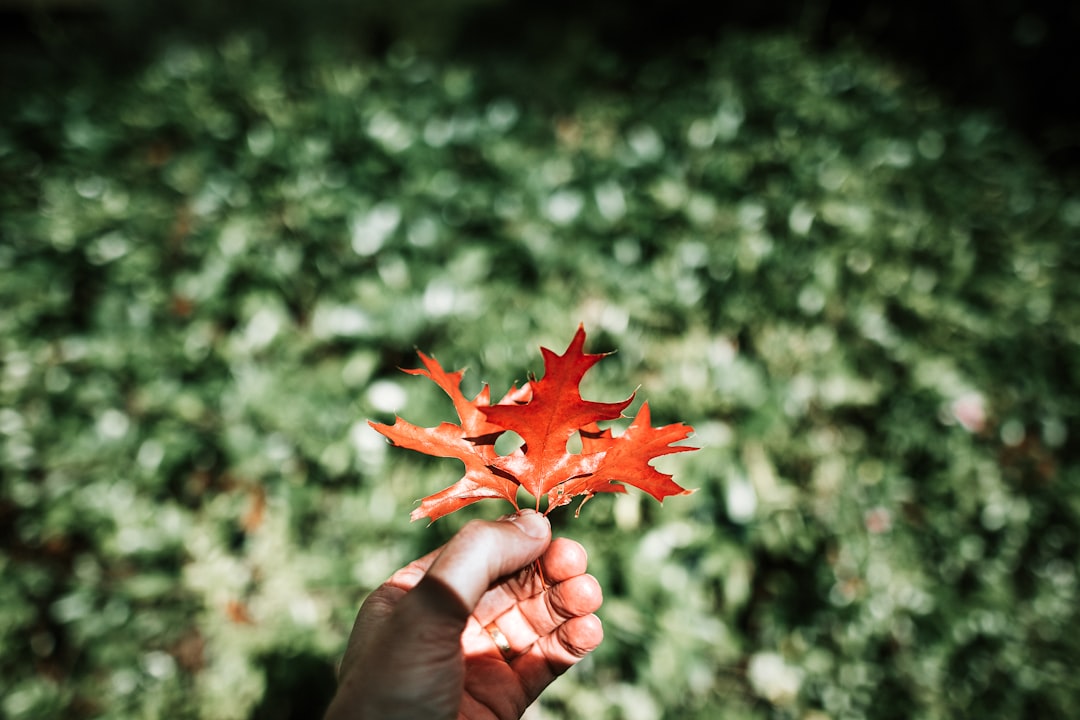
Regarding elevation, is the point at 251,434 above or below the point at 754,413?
below

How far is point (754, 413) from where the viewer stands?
165 centimetres

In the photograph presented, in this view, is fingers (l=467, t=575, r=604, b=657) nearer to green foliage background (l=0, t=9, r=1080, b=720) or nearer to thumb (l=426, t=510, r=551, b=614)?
thumb (l=426, t=510, r=551, b=614)

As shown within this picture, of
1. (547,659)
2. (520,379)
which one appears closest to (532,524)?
(547,659)

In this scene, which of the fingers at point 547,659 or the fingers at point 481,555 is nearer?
the fingers at point 481,555

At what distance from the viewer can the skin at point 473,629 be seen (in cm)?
90

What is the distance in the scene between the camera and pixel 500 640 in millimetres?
1296

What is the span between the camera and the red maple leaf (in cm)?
89

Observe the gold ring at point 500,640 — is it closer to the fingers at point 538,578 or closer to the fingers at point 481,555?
the fingers at point 538,578

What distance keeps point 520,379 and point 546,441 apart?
26.0 inches

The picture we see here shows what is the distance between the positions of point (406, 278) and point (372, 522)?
2.58 ft

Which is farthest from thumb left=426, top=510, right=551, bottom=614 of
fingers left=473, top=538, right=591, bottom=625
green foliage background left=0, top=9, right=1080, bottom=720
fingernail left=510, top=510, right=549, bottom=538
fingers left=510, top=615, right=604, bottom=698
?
green foliage background left=0, top=9, right=1080, bottom=720

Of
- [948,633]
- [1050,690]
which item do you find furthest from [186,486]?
[1050,690]

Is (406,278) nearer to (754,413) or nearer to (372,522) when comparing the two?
(372,522)

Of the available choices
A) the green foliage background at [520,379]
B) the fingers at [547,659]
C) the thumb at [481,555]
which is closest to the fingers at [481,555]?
the thumb at [481,555]
